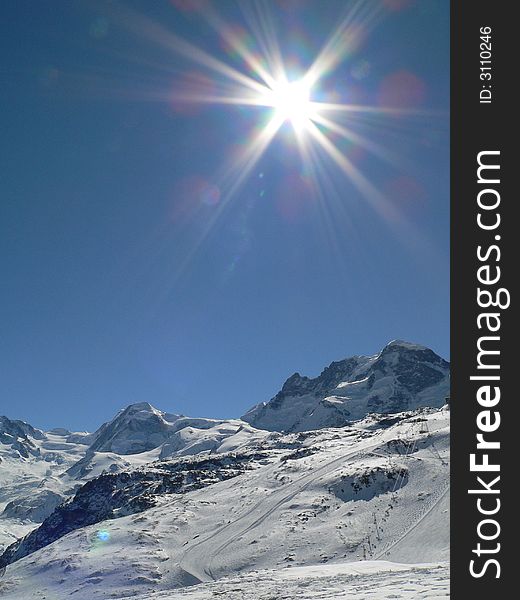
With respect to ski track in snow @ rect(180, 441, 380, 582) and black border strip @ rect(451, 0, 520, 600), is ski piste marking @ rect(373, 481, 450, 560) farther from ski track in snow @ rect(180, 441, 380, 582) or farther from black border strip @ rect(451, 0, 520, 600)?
black border strip @ rect(451, 0, 520, 600)

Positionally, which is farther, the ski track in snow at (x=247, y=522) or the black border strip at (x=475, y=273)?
the ski track in snow at (x=247, y=522)

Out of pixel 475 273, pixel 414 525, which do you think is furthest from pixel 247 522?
pixel 475 273

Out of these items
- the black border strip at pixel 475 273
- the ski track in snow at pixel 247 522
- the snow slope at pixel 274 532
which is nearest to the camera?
the black border strip at pixel 475 273

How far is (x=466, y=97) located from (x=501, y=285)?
3.60 metres

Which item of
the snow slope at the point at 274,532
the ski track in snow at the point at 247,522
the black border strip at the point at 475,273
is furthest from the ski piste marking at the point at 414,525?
the black border strip at the point at 475,273

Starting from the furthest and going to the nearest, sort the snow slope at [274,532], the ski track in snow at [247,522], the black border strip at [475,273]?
the ski track in snow at [247,522], the snow slope at [274,532], the black border strip at [475,273]

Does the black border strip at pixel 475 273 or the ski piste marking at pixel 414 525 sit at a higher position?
the ski piste marking at pixel 414 525

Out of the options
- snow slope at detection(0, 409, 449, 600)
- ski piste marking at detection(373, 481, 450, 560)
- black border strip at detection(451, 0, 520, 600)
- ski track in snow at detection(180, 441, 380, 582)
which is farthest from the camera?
ski track in snow at detection(180, 441, 380, 582)

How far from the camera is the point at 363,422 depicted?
178250mm

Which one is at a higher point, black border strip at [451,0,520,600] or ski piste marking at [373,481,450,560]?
ski piste marking at [373,481,450,560]

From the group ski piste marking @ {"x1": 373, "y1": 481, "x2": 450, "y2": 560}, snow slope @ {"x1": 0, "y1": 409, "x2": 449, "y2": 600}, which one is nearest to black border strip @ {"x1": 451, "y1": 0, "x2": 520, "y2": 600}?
snow slope @ {"x1": 0, "y1": 409, "x2": 449, "y2": 600}

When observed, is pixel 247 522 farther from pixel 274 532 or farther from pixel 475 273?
pixel 475 273

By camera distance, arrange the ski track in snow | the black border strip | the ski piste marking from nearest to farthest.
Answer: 1. the black border strip
2. the ski piste marking
3. the ski track in snow

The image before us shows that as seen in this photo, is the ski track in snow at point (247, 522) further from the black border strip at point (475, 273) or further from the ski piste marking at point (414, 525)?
the black border strip at point (475, 273)
